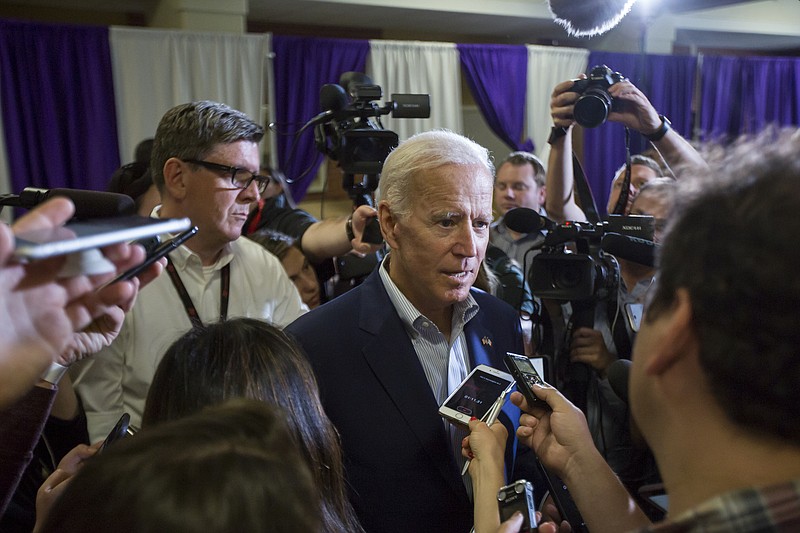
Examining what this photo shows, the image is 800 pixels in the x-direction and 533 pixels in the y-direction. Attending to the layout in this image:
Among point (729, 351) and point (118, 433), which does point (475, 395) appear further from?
point (729, 351)

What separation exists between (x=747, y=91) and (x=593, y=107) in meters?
6.69

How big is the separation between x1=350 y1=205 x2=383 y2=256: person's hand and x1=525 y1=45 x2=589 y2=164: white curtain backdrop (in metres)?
4.83

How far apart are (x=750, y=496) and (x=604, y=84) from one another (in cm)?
155

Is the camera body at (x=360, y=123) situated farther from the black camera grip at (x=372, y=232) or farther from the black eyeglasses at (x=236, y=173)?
the black eyeglasses at (x=236, y=173)

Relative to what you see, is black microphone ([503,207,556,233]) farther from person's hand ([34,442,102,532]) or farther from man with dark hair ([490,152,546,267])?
man with dark hair ([490,152,546,267])

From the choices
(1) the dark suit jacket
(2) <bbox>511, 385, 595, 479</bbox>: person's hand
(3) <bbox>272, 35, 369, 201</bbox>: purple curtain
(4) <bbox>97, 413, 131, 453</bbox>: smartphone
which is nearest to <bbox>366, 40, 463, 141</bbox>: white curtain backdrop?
(3) <bbox>272, 35, 369, 201</bbox>: purple curtain

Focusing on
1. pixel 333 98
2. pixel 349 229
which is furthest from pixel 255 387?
pixel 333 98

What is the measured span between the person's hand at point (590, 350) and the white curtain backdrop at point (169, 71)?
4120 millimetres

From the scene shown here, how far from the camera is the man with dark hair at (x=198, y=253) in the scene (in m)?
1.82

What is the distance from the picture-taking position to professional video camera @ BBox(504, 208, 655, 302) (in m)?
1.81

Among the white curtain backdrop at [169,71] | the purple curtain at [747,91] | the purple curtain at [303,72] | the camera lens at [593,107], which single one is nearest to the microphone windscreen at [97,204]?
the camera lens at [593,107]

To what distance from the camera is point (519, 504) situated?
1.16m

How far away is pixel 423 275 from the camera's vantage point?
1.61 m

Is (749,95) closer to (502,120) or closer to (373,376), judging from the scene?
(502,120)
